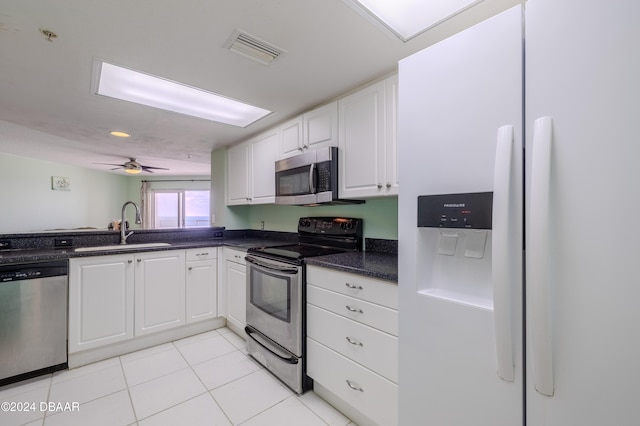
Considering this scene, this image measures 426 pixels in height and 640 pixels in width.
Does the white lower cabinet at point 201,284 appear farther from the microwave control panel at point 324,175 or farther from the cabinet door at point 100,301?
the microwave control panel at point 324,175

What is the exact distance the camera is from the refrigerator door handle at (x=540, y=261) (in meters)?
0.78

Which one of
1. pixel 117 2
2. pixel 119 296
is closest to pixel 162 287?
pixel 119 296

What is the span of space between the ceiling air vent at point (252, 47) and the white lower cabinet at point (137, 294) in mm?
2009

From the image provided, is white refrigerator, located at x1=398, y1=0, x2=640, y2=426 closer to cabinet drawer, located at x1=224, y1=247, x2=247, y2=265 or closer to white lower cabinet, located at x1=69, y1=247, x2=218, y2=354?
cabinet drawer, located at x1=224, y1=247, x2=247, y2=265

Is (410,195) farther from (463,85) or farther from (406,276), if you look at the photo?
(463,85)

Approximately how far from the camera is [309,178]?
222 centimetres

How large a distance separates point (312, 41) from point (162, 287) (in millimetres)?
2516

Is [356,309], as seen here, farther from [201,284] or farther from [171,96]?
[171,96]

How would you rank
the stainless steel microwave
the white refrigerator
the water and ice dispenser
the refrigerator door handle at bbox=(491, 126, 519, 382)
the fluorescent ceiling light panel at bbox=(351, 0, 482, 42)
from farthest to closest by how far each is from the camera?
the stainless steel microwave
the fluorescent ceiling light panel at bbox=(351, 0, 482, 42)
the water and ice dispenser
the refrigerator door handle at bbox=(491, 126, 519, 382)
the white refrigerator

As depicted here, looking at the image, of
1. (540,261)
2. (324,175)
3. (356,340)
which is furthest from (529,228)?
(324,175)

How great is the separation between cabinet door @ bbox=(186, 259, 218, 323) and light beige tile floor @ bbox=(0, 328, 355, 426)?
49 centimetres

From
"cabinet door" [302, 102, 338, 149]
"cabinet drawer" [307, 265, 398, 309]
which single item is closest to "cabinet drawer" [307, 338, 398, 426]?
"cabinet drawer" [307, 265, 398, 309]

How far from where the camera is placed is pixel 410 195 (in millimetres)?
1163

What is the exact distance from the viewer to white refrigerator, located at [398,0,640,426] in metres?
0.71
